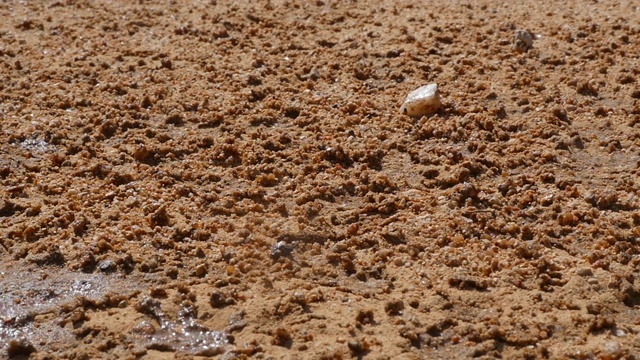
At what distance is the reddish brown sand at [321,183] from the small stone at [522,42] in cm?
4

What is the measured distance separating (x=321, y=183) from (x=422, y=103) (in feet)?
2.32

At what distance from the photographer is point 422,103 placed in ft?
13.1

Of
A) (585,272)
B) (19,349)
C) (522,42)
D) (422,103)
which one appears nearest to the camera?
(19,349)

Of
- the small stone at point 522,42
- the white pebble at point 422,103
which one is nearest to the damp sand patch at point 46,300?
the white pebble at point 422,103

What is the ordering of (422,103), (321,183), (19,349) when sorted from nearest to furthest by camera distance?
1. (19,349)
2. (321,183)
3. (422,103)

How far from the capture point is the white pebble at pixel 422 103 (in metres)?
4.00

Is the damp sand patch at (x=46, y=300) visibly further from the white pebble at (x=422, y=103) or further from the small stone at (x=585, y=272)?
the white pebble at (x=422, y=103)

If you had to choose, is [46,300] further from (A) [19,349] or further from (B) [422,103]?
(B) [422,103]

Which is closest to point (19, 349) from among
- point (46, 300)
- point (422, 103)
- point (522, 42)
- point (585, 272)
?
point (46, 300)

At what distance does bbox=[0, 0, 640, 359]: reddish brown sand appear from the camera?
283cm

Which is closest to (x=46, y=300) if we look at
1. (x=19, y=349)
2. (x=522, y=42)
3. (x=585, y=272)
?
(x=19, y=349)

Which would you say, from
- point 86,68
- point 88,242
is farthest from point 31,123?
point 88,242

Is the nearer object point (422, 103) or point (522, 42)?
point (422, 103)

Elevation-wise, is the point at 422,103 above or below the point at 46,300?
above
